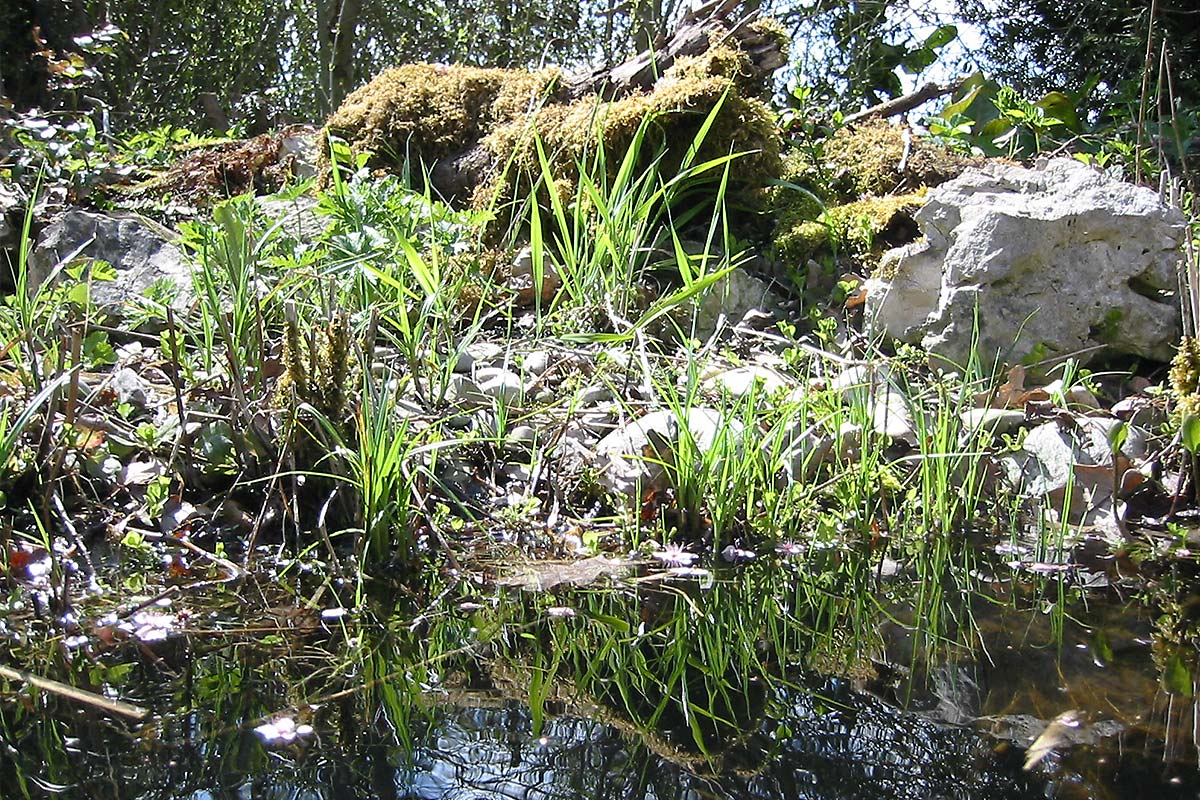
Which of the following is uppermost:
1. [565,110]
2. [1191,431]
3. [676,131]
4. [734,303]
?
[565,110]

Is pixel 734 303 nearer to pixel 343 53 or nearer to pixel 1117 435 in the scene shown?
pixel 1117 435

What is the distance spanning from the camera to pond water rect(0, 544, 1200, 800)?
134 cm

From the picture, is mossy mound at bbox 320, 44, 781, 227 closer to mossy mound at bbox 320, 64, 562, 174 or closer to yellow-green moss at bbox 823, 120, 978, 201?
mossy mound at bbox 320, 64, 562, 174

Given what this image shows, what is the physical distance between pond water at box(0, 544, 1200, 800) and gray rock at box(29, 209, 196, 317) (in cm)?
189

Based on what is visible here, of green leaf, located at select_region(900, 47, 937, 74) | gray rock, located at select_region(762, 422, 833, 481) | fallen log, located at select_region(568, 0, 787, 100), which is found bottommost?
gray rock, located at select_region(762, 422, 833, 481)

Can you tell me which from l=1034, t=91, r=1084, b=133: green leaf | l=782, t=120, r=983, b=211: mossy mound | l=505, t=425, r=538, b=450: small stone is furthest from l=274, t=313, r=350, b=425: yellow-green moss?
l=1034, t=91, r=1084, b=133: green leaf

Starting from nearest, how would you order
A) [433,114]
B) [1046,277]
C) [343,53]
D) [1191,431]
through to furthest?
[1191,431], [1046,277], [433,114], [343,53]

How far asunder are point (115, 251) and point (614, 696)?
2.96 meters

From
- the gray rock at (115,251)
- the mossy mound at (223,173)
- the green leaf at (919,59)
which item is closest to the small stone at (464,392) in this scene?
the gray rock at (115,251)

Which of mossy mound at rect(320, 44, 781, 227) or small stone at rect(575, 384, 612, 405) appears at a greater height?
mossy mound at rect(320, 44, 781, 227)

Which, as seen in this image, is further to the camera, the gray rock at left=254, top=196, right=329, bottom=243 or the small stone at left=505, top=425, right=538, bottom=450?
the gray rock at left=254, top=196, right=329, bottom=243

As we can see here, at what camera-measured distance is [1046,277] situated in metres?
3.43

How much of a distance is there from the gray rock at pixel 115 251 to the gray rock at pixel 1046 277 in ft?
8.16

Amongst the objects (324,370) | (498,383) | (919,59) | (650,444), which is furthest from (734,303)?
(919,59)
